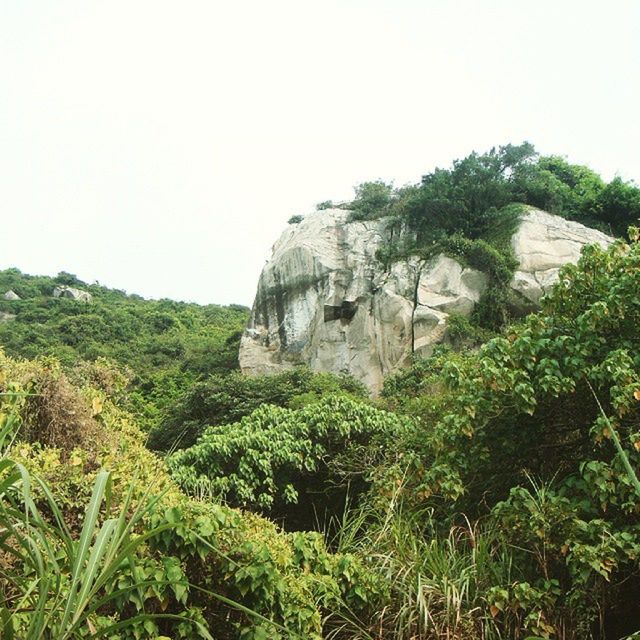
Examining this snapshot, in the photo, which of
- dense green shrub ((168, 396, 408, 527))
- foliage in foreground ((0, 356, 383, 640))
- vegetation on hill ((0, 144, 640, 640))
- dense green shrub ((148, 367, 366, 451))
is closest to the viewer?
foliage in foreground ((0, 356, 383, 640))

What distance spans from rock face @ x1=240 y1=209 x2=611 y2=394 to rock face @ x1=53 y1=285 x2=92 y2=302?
56.3 feet

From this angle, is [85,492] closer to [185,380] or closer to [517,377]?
[517,377]

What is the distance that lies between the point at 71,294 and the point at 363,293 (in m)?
22.9

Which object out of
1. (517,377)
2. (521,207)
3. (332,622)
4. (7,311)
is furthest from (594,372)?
(7,311)

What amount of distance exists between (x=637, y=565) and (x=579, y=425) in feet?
5.30

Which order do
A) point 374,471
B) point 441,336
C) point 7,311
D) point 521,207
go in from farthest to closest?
point 7,311 → point 521,207 → point 441,336 → point 374,471

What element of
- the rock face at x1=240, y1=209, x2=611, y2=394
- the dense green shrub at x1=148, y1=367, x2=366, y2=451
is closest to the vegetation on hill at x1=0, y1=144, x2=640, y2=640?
the dense green shrub at x1=148, y1=367, x2=366, y2=451

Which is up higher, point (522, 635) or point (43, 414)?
point (43, 414)

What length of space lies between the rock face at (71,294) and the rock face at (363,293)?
675 inches

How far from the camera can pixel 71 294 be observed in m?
42.3

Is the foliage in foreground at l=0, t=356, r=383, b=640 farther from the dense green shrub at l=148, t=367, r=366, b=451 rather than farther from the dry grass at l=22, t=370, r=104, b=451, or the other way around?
the dense green shrub at l=148, t=367, r=366, b=451

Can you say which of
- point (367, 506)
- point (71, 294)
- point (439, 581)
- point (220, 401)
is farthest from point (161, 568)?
point (71, 294)

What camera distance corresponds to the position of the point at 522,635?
505cm

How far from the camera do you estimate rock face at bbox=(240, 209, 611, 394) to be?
2322 centimetres
